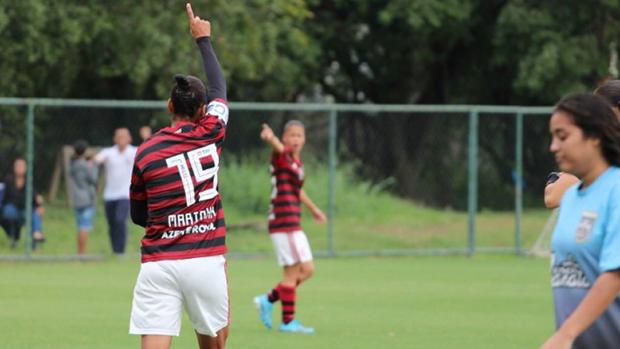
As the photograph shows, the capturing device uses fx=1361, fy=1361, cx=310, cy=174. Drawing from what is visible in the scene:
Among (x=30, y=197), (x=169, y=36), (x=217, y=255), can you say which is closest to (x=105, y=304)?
(x=30, y=197)

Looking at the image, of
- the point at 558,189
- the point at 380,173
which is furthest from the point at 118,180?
the point at 558,189

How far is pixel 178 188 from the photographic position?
24.0 feet

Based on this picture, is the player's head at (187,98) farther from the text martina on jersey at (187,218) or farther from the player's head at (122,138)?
the player's head at (122,138)

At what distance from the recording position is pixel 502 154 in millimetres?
23688

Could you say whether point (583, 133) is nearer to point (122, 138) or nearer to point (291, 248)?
point (291, 248)

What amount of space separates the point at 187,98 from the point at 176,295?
3.51 ft

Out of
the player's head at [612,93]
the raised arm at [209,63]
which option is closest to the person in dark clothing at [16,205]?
the raised arm at [209,63]

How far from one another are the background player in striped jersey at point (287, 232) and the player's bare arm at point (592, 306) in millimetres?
7802

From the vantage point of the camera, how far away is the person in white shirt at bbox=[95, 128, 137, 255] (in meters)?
20.4

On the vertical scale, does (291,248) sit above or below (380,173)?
above

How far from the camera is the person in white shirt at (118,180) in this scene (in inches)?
802

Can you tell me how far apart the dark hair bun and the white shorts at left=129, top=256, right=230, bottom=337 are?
93cm

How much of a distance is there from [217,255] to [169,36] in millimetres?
18638

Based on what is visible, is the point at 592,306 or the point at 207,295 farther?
the point at 207,295
